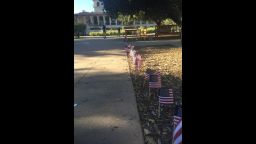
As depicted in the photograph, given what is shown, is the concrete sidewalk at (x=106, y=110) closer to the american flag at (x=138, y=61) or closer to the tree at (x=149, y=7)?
the american flag at (x=138, y=61)

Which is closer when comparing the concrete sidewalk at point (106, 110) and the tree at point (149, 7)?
the concrete sidewalk at point (106, 110)

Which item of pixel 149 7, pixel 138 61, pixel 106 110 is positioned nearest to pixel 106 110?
pixel 106 110

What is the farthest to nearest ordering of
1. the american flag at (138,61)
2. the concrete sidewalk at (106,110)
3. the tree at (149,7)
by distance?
the tree at (149,7)
the american flag at (138,61)
the concrete sidewalk at (106,110)

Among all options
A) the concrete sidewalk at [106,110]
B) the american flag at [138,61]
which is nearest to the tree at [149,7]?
the american flag at [138,61]

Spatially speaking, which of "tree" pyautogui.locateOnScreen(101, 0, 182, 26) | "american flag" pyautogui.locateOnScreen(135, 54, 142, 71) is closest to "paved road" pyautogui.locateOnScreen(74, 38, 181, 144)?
"american flag" pyautogui.locateOnScreen(135, 54, 142, 71)

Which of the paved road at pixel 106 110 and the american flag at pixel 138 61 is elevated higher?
the american flag at pixel 138 61

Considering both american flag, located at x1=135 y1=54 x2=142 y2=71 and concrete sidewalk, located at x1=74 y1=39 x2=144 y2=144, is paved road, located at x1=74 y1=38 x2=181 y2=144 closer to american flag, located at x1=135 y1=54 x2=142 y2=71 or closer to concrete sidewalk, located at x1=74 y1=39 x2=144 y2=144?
concrete sidewalk, located at x1=74 y1=39 x2=144 y2=144

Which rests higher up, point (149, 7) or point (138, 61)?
point (149, 7)

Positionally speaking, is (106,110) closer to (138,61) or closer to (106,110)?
(106,110)

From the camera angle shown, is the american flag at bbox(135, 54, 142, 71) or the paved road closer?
the paved road

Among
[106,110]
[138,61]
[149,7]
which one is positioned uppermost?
[149,7]

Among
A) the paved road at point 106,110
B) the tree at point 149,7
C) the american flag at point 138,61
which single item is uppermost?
the tree at point 149,7

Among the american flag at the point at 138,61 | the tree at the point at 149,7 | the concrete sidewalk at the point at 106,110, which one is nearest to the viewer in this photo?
the concrete sidewalk at the point at 106,110

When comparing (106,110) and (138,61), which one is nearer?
(106,110)
